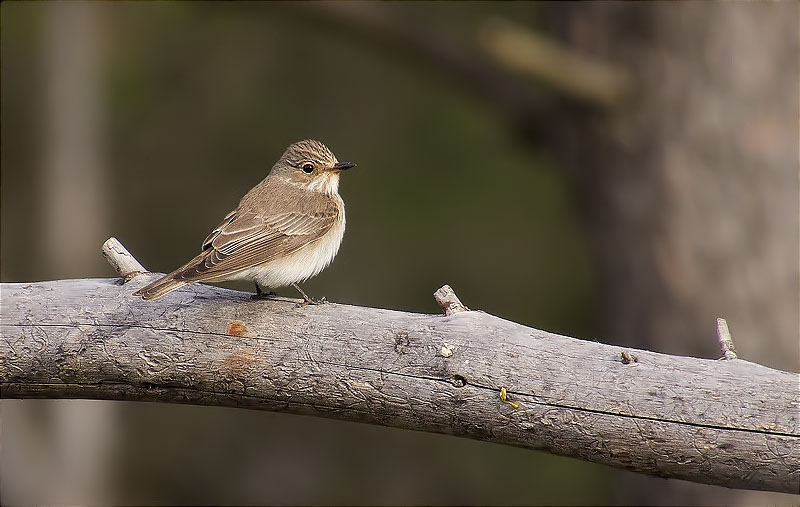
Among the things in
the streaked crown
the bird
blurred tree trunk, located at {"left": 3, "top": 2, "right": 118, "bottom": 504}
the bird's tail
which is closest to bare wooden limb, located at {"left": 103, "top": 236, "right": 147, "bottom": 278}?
the bird

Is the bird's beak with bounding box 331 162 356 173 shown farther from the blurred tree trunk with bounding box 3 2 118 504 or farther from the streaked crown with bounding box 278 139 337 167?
the blurred tree trunk with bounding box 3 2 118 504

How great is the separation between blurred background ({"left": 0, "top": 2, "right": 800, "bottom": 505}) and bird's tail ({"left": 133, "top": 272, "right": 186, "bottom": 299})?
4.40m

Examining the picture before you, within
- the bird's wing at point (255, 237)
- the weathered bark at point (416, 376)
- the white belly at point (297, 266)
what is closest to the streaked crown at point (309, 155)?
the bird's wing at point (255, 237)

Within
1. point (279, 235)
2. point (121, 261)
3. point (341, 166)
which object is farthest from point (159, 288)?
point (341, 166)

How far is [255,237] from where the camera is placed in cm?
464

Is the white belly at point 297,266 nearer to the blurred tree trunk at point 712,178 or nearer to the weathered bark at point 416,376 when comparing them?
the weathered bark at point 416,376

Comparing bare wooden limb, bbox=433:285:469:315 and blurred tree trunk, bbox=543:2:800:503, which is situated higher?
blurred tree trunk, bbox=543:2:800:503

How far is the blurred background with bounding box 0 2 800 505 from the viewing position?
7.34 m

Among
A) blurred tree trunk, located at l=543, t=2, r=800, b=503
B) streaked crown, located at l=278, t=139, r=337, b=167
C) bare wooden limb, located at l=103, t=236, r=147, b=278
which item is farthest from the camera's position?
blurred tree trunk, located at l=543, t=2, r=800, b=503

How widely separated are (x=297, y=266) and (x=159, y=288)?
105cm

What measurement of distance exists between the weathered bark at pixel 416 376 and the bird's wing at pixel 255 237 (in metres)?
0.19

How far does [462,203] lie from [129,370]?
7.62 m

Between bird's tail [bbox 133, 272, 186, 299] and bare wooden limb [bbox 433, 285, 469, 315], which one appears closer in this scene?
bird's tail [bbox 133, 272, 186, 299]

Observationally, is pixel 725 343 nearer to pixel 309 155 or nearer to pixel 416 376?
pixel 416 376
